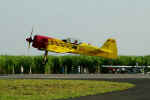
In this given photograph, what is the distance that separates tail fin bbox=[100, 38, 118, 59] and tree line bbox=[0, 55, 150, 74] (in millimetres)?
14349

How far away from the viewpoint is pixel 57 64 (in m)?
66.9

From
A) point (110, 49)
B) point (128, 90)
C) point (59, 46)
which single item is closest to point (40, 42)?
point (59, 46)

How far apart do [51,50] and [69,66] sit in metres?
24.1

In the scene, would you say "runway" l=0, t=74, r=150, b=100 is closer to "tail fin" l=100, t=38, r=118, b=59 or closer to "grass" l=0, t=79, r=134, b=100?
"grass" l=0, t=79, r=134, b=100

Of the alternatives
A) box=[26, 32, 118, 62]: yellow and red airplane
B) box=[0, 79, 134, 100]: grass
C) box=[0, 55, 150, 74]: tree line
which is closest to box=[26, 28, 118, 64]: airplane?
box=[26, 32, 118, 62]: yellow and red airplane

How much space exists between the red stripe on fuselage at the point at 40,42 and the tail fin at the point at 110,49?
1031cm

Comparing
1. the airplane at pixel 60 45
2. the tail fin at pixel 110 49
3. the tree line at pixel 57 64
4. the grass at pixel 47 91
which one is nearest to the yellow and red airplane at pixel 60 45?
the airplane at pixel 60 45

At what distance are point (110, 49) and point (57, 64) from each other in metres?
17.7

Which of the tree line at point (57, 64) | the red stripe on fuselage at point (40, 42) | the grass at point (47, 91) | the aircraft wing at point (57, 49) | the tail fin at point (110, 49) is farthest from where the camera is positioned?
the tree line at point (57, 64)

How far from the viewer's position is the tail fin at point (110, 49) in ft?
168

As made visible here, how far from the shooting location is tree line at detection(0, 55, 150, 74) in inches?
2520

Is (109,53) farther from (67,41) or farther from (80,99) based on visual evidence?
(80,99)

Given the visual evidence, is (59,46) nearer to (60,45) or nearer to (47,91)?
(60,45)

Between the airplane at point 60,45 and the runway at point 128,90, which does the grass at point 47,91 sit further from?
the airplane at point 60,45
